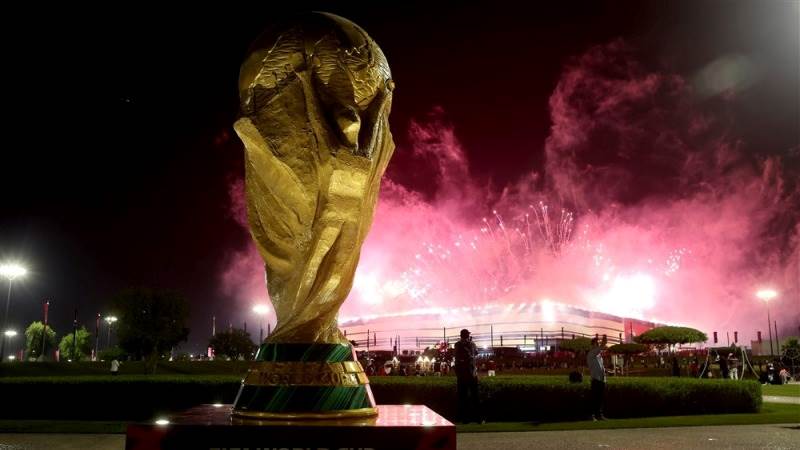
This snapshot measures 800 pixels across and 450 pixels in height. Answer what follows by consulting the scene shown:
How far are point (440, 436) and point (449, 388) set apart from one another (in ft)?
35.6

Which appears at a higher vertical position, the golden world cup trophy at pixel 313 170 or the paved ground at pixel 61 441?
the golden world cup trophy at pixel 313 170

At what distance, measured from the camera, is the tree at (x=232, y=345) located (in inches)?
1975

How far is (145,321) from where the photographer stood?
35531mm

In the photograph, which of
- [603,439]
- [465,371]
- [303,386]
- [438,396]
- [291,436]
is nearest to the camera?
[291,436]

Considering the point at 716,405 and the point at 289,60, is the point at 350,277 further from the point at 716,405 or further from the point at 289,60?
the point at 716,405

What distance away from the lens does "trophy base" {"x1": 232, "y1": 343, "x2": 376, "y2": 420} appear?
189 inches

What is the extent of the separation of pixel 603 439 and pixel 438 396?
4391 millimetres

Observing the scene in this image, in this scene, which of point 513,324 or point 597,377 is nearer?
point 597,377

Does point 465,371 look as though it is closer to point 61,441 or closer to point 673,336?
point 61,441

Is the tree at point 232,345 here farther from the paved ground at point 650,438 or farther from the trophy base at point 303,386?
the trophy base at point 303,386

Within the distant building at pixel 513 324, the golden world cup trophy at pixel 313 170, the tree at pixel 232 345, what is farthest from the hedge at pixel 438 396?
the distant building at pixel 513 324

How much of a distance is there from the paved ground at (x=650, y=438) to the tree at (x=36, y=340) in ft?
242

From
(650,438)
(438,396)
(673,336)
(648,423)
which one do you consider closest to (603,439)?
(650,438)

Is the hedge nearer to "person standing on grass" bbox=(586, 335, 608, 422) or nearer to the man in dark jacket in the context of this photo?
"person standing on grass" bbox=(586, 335, 608, 422)
